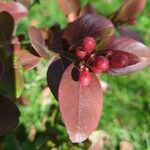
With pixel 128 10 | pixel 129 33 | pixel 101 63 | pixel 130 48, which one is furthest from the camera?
pixel 129 33

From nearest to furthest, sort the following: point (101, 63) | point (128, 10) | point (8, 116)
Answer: point (101, 63) → point (8, 116) → point (128, 10)

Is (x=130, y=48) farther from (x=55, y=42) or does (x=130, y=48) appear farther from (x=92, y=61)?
(x=55, y=42)

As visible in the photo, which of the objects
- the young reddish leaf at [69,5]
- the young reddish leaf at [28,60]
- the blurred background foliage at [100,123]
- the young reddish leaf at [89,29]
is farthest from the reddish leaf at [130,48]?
the blurred background foliage at [100,123]

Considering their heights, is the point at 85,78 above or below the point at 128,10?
above

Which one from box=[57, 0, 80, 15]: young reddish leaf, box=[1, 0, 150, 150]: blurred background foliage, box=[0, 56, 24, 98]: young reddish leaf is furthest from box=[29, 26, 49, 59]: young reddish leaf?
box=[1, 0, 150, 150]: blurred background foliage

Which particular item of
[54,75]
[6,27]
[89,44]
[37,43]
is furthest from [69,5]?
[89,44]

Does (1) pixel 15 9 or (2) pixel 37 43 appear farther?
(1) pixel 15 9

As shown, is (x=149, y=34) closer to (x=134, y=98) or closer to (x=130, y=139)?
(x=134, y=98)
